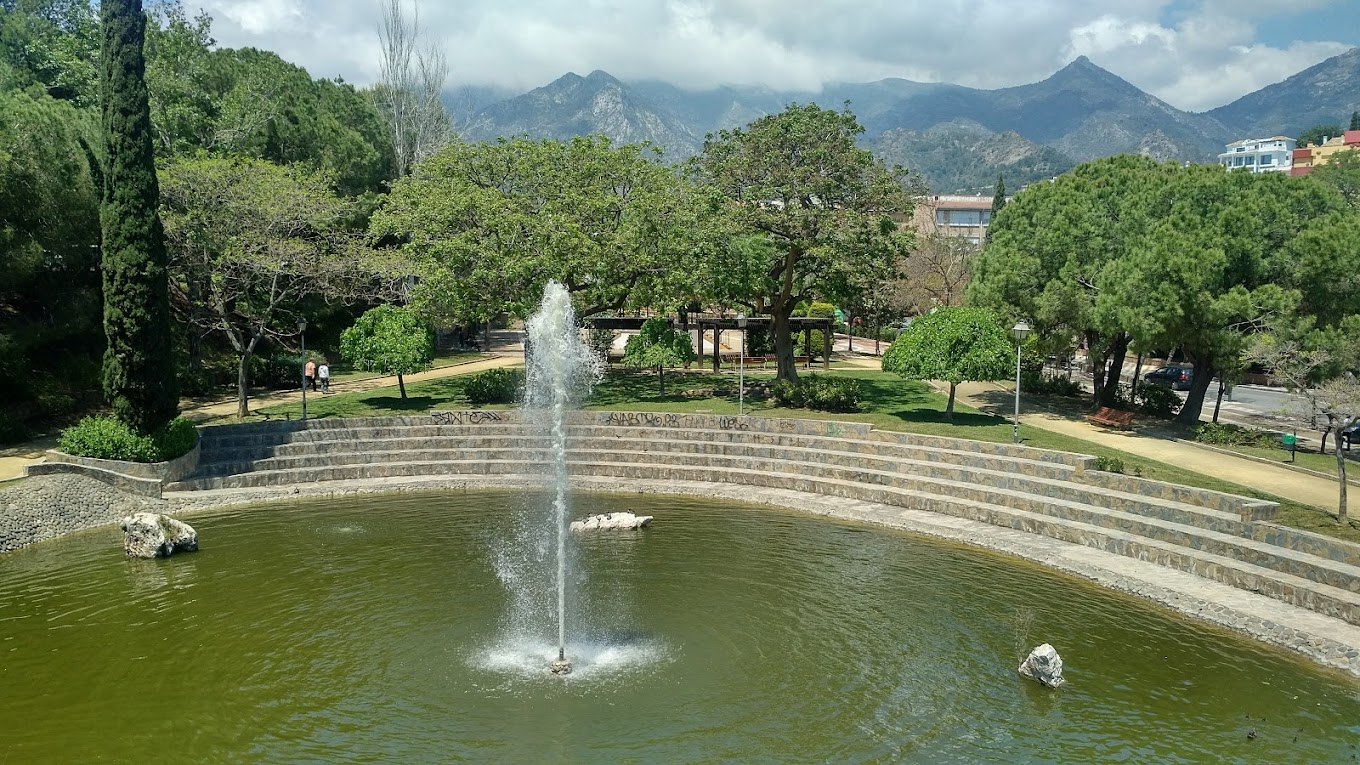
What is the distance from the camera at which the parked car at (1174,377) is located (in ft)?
145

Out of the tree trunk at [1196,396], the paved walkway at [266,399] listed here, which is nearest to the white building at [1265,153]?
the tree trunk at [1196,396]

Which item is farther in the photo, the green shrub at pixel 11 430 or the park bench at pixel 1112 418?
the park bench at pixel 1112 418

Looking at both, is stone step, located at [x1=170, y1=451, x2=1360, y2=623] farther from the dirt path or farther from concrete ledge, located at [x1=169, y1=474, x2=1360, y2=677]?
the dirt path

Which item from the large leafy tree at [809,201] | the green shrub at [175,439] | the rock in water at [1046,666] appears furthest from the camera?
the large leafy tree at [809,201]

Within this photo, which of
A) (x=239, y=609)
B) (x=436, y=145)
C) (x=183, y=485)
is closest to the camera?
(x=239, y=609)

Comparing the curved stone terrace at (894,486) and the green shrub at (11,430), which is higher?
the green shrub at (11,430)

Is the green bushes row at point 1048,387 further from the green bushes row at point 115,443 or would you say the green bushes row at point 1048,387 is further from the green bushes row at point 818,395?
the green bushes row at point 115,443

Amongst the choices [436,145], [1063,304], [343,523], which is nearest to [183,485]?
[343,523]

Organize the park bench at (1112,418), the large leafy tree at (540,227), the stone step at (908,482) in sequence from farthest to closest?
the large leafy tree at (540,227) < the park bench at (1112,418) < the stone step at (908,482)

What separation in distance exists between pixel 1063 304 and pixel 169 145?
37.3m

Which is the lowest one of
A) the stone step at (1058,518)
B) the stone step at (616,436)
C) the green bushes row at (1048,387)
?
the stone step at (1058,518)

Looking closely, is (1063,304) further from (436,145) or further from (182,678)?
(436,145)

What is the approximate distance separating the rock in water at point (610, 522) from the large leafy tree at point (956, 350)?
1301cm

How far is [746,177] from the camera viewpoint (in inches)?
1330
